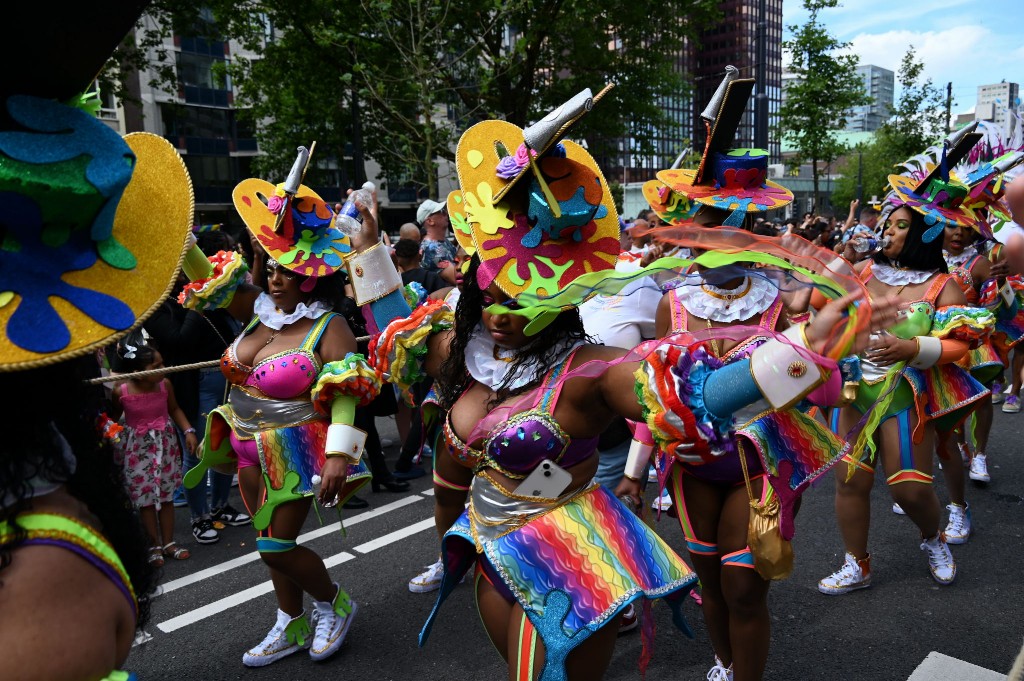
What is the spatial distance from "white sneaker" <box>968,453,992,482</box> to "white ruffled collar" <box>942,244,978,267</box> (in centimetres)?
153

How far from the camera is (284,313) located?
3607mm

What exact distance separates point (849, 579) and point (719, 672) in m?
1.29

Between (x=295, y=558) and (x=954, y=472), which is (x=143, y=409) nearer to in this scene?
(x=295, y=558)

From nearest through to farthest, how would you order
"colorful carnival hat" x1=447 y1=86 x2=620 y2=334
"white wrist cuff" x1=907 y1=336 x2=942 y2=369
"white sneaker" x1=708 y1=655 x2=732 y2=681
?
"colorful carnival hat" x1=447 y1=86 x2=620 y2=334
"white sneaker" x1=708 y1=655 x2=732 y2=681
"white wrist cuff" x1=907 y1=336 x2=942 y2=369

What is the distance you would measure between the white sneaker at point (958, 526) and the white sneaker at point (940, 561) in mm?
556

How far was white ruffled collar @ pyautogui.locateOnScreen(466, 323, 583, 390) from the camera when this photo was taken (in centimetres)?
238

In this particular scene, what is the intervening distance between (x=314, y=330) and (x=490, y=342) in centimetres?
127

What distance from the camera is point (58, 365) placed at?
4.55ft

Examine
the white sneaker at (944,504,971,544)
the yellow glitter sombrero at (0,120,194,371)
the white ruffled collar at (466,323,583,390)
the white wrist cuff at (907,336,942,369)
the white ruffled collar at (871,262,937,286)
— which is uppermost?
the yellow glitter sombrero at (0,120,194,371)

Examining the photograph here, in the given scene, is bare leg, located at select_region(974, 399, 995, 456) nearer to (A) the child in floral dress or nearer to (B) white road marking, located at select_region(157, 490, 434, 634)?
(B) white road marking, located at select_region(157, 490, 434, 634)

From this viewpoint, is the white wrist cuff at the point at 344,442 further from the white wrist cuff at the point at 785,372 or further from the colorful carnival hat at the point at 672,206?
the colorful carnival hat at the point at 672,206

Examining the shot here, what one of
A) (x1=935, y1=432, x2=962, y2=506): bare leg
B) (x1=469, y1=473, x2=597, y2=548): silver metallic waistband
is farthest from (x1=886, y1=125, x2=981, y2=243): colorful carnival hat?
(x1=469, y1=473, x2=597, y2=548): silver metallic waistband

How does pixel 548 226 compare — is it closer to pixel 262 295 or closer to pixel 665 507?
pixel 262 295

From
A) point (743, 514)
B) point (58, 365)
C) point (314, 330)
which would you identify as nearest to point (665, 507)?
point (743, 514)
